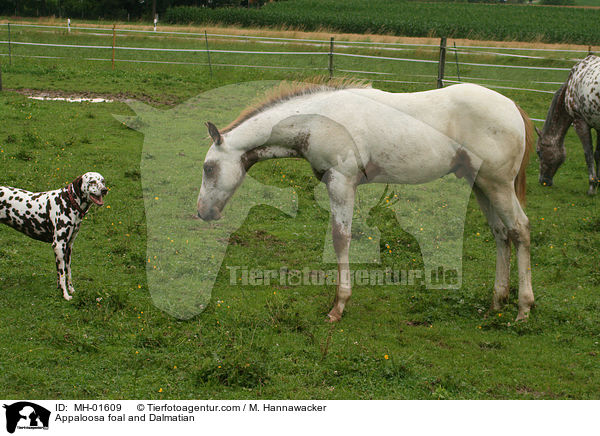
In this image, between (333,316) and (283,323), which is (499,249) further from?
(283,323)

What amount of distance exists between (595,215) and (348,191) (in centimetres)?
592

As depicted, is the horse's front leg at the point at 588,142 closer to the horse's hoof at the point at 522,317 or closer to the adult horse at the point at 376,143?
the adult horse at the point at 376,143

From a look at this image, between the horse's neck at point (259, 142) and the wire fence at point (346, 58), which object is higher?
the wire fence at point (346, 58)

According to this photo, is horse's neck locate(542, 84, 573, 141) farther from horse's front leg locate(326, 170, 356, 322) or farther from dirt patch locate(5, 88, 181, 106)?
dirt patch locate(5, 88, 181, 106)

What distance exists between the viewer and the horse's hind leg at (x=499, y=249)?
20.6 feet

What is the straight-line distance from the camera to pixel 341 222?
19.6 ft

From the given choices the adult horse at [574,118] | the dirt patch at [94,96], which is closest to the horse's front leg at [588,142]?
the adult horse at [574,118]

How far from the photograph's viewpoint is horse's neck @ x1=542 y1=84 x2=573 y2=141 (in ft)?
36.2

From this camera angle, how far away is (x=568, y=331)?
5.92 metres

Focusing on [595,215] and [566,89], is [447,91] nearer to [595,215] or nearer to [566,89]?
[595,215]

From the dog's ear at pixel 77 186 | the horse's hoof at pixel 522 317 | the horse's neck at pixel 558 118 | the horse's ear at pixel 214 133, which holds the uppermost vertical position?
the horse's ear at pixel 214 133

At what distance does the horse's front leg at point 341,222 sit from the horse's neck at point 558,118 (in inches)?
269

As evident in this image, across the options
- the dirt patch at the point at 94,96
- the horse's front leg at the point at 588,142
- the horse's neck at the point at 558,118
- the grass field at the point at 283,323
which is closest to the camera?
the grass field at the point at 283,323

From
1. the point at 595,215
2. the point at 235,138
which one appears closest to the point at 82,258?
the point at 235,138
